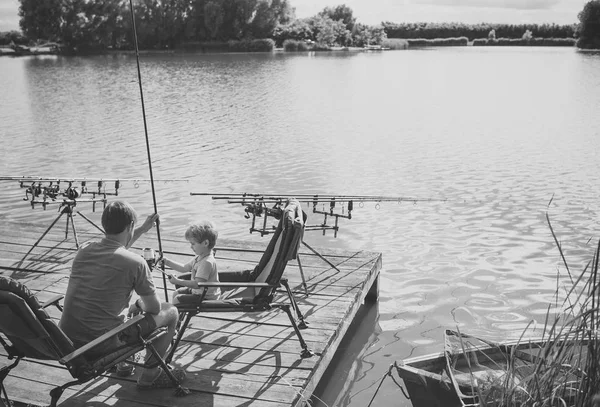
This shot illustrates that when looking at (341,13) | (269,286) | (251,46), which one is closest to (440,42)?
(341,13)

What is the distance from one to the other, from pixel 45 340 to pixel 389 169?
1408 centimetres

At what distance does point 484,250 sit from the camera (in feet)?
34.6

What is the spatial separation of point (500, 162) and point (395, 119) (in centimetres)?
977

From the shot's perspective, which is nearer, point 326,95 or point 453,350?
point 453,350

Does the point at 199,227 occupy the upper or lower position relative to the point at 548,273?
upper

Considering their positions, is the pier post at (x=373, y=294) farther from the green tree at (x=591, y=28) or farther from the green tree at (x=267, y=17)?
the green tree at (x=267, y=17)

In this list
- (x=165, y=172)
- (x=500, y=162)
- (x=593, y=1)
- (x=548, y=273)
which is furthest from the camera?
(x=593, y=1)

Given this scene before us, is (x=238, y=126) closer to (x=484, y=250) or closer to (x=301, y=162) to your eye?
(x=301, y=162)

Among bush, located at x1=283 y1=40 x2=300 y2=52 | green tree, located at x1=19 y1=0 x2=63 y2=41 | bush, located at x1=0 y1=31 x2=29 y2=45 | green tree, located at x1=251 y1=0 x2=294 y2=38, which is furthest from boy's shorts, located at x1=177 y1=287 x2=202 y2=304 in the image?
bush, located at x1=0 y1=31 x2=29 y2=45

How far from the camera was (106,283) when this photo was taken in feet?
13.6

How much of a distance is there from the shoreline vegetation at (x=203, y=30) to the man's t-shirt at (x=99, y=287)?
318ft

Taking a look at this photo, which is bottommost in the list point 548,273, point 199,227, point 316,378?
point 548,273

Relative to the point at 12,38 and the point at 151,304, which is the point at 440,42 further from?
the point at 151,304

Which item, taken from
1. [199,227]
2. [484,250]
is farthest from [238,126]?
[199,227]
